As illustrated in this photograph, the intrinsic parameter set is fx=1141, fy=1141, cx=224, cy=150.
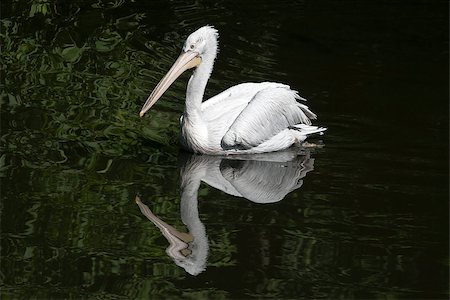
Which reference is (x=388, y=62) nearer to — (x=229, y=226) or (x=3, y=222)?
(x=229, y=226)

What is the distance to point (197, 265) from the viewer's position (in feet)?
17.8

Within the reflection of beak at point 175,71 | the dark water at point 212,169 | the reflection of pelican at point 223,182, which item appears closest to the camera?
the dark water at point 212,169

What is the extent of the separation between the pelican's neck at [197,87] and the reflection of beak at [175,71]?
0.05 metres

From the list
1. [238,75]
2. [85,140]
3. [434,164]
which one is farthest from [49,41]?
[434,164]

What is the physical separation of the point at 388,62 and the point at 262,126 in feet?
9.15

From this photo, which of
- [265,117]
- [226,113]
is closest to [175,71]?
[226,113]

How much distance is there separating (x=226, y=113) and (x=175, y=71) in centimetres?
47

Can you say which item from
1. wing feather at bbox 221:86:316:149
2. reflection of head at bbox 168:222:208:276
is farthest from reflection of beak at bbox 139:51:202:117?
reflection of head at bbox 168:222:208:276

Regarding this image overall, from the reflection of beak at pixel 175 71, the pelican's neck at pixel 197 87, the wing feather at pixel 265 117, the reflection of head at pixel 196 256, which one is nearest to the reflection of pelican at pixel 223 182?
the reflection of head at pixel 196 256

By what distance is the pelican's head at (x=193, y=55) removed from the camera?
22.9ft

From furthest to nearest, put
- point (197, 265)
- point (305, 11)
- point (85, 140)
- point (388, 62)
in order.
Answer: point (305, 11), point (388, 62), point (85, 140), point (197, 265)

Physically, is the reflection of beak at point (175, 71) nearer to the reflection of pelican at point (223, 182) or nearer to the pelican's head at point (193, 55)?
the pelican's head at point (193, 55)

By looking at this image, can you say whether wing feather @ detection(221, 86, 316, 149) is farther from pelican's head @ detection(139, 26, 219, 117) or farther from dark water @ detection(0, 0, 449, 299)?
pelican's head @ detection(139, 26, 219, 117)

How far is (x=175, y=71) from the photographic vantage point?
275 inches
